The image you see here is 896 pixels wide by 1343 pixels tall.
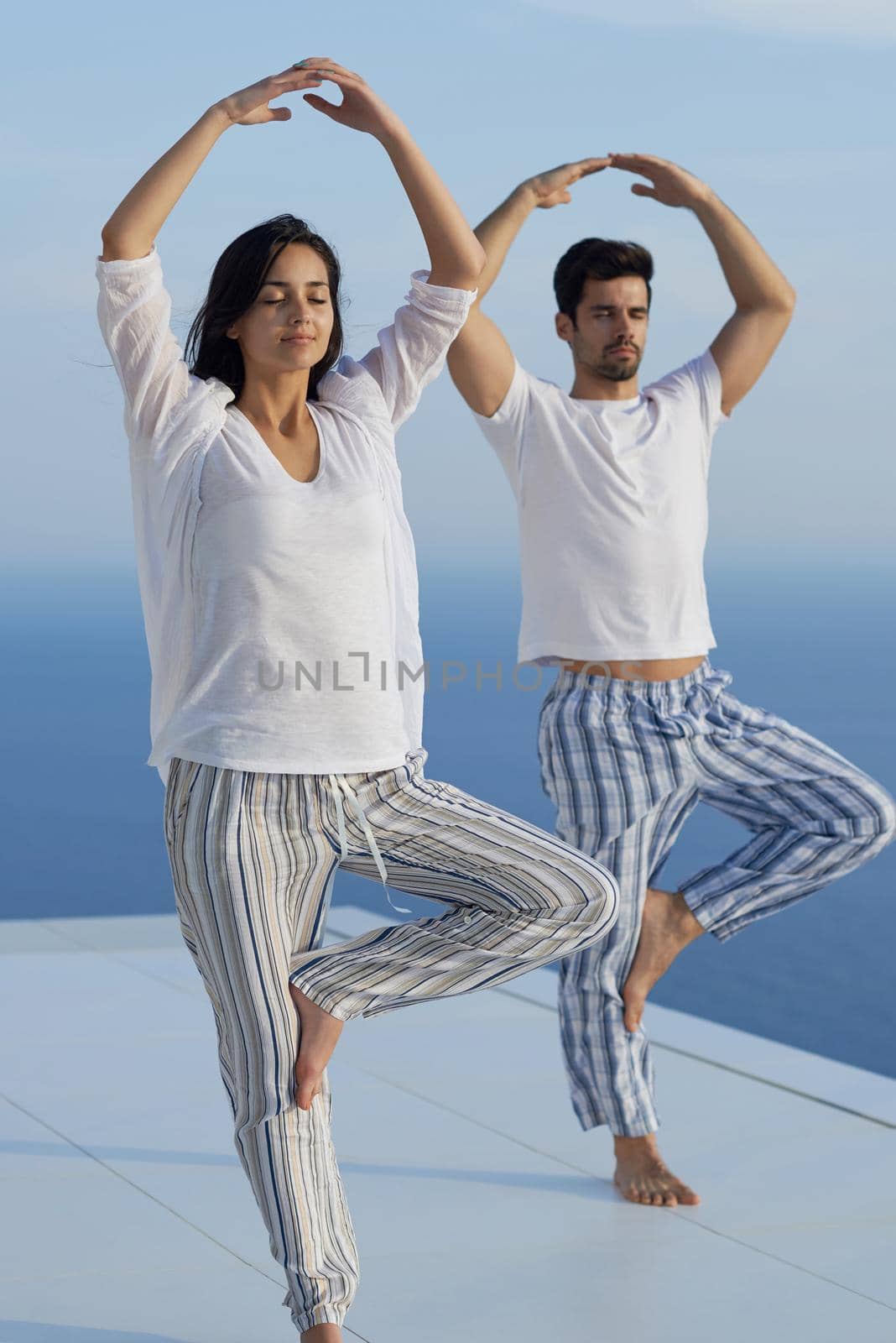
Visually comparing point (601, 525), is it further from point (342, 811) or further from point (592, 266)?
point (342, 811)

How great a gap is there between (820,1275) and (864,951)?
190 inches

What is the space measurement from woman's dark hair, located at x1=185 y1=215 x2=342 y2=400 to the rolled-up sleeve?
107 millimetres

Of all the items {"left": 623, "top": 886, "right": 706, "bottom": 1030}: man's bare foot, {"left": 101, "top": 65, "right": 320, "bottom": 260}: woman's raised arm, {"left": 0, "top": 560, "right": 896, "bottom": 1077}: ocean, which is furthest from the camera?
{"left": 0, "top": 560, "right": 896, "bottom": 1077}: ocean

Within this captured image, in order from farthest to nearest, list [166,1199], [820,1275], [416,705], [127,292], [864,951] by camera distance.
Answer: [864,951]
[166,1199]
[820,1275]
[416,705]
[127,292]

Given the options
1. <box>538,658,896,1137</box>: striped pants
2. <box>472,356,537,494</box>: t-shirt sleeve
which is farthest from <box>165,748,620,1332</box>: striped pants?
<box>472,356,537,494</box>: t-shirt sleeve

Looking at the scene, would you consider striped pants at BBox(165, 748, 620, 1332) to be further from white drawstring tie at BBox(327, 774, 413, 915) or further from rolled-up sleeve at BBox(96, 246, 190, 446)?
rolled-up sleeve at BBox(96, 246, 190, 446)

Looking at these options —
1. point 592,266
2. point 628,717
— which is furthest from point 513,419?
point 628,717

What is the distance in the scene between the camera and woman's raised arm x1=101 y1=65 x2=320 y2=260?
2.35 meters

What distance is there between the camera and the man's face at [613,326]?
11.0 feet

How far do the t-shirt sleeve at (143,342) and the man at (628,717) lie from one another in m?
0.89

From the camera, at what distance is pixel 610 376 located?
336cm

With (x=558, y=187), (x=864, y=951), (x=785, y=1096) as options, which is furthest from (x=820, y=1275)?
(x=864, y=951)

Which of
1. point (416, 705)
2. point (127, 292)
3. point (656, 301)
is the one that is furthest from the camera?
point (656, 301)

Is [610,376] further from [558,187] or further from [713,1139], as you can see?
[713,1139]
